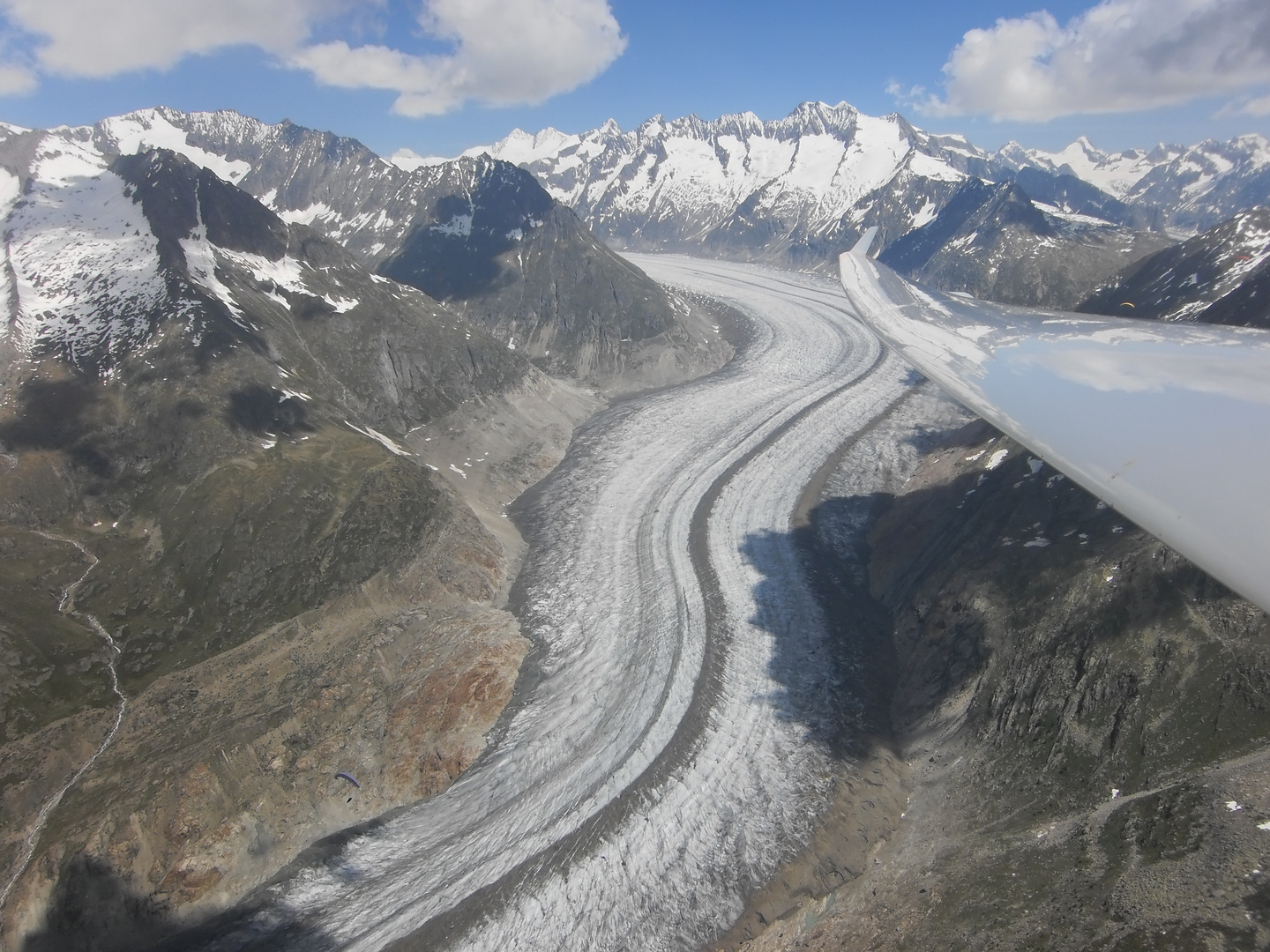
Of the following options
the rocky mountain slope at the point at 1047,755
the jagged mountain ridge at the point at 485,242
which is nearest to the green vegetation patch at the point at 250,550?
the rocky mountain slope at the point at 1047,755

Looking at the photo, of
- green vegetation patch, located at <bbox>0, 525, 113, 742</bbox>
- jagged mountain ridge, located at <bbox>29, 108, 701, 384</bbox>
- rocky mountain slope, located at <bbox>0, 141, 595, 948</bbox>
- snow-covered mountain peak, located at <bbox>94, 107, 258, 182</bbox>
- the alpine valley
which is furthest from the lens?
snow-covered mountain peak, located at <bbox>94, 107, 258, 182</bbox>

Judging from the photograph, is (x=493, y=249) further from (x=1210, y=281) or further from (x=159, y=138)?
(x=159, y=138)

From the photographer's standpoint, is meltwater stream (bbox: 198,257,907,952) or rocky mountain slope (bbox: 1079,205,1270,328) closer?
meltwater stream (bbox: 198,257,907,952)

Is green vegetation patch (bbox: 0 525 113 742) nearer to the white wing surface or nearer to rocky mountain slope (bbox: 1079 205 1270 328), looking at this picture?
the white wing surface

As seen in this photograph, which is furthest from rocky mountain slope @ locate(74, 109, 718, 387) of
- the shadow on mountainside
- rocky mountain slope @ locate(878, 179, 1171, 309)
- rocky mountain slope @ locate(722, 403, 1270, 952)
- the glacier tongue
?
the shadow on mountainside

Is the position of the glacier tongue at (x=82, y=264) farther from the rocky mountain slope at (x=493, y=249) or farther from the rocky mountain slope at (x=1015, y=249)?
the rocky mountain slope at (x=1015, y=249)

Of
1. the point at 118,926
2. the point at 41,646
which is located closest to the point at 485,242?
the point at 41,646
